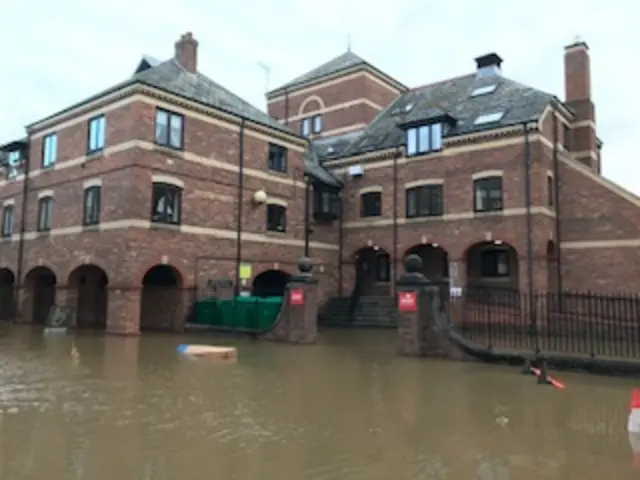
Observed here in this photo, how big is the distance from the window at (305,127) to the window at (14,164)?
15235 mm

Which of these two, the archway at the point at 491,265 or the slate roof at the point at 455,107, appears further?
the archway at the point at 491,265

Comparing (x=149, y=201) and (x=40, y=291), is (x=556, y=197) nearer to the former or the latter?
(x=149, y=201)

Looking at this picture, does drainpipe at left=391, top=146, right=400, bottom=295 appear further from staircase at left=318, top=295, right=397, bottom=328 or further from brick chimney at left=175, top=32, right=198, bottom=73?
brick chimney at left=175, top=32, right=198, bottom=73

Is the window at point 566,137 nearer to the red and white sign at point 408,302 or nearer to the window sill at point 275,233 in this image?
the window sill at point 275,233

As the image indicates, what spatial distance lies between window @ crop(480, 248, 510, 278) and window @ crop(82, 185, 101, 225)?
52.5 feet

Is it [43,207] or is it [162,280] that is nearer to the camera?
[162,280]

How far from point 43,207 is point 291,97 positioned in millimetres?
16663

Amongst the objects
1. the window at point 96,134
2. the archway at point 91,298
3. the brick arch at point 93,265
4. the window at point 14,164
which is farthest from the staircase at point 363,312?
the window at point 14,164

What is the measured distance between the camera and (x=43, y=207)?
74.1ft

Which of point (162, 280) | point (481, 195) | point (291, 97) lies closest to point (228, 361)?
point (162, 280)

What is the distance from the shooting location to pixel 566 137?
81.3 feet

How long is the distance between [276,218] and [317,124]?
1075 centimetres

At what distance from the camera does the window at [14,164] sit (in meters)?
24.4

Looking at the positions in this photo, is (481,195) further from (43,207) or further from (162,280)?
(43,207)
